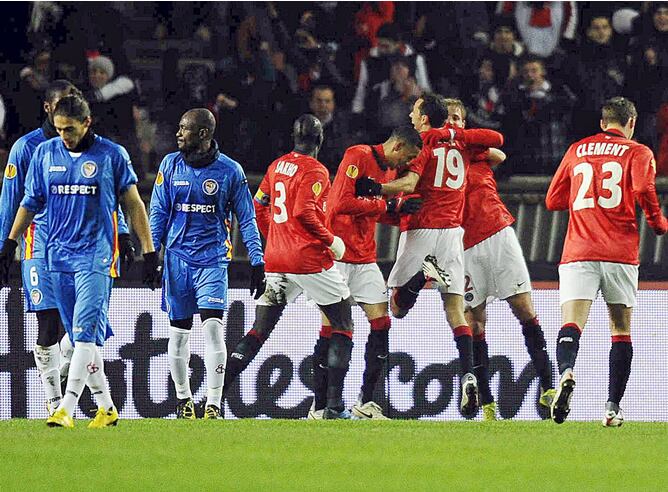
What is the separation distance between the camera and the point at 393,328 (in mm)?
12258

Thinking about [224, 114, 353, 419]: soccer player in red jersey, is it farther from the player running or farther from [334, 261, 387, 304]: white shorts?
the player running

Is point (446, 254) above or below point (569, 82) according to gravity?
below

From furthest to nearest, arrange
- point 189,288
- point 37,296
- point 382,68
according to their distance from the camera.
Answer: point 382,68, point 189,288, point 37,296

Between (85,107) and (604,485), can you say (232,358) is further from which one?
(604,485)

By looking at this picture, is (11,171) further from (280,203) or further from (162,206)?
(280,203)

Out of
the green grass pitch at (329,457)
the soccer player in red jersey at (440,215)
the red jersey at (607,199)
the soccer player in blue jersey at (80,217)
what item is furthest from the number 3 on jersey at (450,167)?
the soccer player in blue jersey at (80,217)

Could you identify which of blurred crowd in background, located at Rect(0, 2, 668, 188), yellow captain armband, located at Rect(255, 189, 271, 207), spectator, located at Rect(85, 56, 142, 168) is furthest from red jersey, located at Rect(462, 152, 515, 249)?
spectator, located at Rect(85, 56, 142, 168)

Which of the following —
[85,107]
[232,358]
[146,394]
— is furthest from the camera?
[146,394]

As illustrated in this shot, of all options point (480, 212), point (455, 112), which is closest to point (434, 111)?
point (455, 112)

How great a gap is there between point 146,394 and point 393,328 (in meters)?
1.95

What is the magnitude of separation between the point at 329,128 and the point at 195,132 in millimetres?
6214

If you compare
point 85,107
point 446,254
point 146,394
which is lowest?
point 146,394

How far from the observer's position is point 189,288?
10.8 m

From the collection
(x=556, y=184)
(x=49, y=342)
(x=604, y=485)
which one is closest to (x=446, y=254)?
(x=556, y=184)
